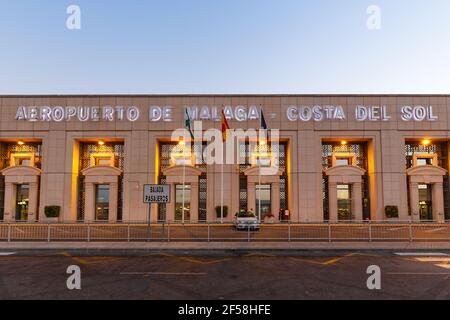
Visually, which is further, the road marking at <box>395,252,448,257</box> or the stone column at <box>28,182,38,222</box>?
the stone column at <box>28,182,38,222</box>

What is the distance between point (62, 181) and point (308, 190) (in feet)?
89.5

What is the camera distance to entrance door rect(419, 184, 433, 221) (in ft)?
118

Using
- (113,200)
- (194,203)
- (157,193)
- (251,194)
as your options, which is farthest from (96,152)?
(157,193)

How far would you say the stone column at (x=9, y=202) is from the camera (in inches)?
1377

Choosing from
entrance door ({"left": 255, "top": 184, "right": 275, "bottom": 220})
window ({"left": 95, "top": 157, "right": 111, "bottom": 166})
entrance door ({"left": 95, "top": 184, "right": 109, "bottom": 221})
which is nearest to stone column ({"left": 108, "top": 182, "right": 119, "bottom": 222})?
entrance door ({"left": 95, "top": 184, "right": 109, "bottom": 221})

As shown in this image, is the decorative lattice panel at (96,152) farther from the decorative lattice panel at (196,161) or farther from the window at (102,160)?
the decorative lattice panel at (196,161)

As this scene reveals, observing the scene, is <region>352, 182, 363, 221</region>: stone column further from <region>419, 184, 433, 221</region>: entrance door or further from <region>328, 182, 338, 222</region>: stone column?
<region>419, 184, 433, 221</region>: entrance door

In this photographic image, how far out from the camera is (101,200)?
3672 cm

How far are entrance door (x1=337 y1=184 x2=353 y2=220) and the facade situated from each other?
0.33 meters

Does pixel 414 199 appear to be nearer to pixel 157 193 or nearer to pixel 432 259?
pixel 432 259

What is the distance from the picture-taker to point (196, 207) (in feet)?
114

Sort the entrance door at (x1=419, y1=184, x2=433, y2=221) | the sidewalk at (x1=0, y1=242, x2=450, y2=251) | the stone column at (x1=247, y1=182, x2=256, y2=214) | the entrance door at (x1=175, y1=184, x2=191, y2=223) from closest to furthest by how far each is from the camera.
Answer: the sidewalk at (x1=0, y1=242, x2=450, y2=251), the stone column at (x1=247, y1=182, x2=256, y2=214), the entrance door at (x1=175, y1=184, x2=191, y2=223), the entrance door at (x1=419, y1=184, x2=433, y2=221)

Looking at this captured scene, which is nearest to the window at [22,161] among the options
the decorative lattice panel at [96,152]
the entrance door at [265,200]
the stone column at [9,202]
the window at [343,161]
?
the stone column at [9,202]

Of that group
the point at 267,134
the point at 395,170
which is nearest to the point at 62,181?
the point at 267,134
